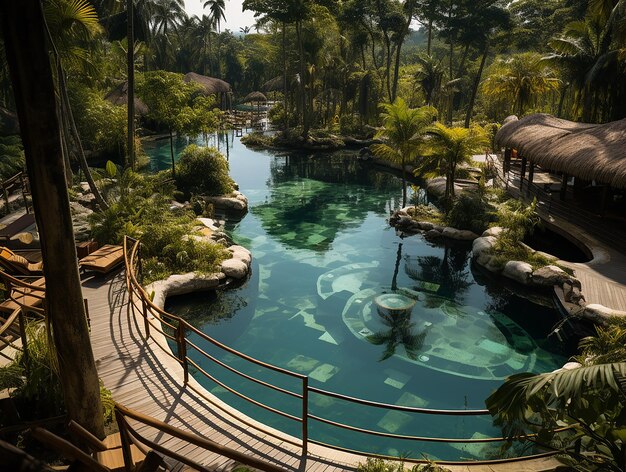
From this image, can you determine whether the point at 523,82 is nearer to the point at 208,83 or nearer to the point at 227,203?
the point at 227,203

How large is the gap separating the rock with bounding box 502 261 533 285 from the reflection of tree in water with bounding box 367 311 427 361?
3.77 m

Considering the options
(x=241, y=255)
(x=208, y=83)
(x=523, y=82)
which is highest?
(x=208, y=83)

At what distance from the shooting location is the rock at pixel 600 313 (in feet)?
32.9

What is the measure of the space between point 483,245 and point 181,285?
9572mm

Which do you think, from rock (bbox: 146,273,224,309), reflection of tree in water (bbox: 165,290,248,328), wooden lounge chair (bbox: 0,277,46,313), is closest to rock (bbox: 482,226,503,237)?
reflection of tree in water (bbox: 165,290,248,328)

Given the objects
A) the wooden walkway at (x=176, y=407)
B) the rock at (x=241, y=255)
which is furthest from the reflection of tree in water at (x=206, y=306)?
the wooden walkway at (x=176, y=407)

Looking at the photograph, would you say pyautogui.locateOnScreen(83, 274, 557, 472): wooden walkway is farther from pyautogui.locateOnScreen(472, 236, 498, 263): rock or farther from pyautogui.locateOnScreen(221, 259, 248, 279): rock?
pyautogui.locateOnScreen(472, 236, 498, 263): rock

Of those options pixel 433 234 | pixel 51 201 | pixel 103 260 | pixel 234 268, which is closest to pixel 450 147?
pixel 433 234

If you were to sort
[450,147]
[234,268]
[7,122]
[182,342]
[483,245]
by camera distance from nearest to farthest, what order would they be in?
1. [182,342]
2. [234,268]
3. [483,245]
4. [450,147]
5. [7,122]

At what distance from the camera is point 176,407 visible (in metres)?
6.66

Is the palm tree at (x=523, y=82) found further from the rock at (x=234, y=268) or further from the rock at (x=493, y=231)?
the rock at (x=234, y=268)

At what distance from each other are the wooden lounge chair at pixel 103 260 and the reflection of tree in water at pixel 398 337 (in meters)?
6.37

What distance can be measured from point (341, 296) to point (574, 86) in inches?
663

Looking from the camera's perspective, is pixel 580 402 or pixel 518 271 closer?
pixel 580 402
